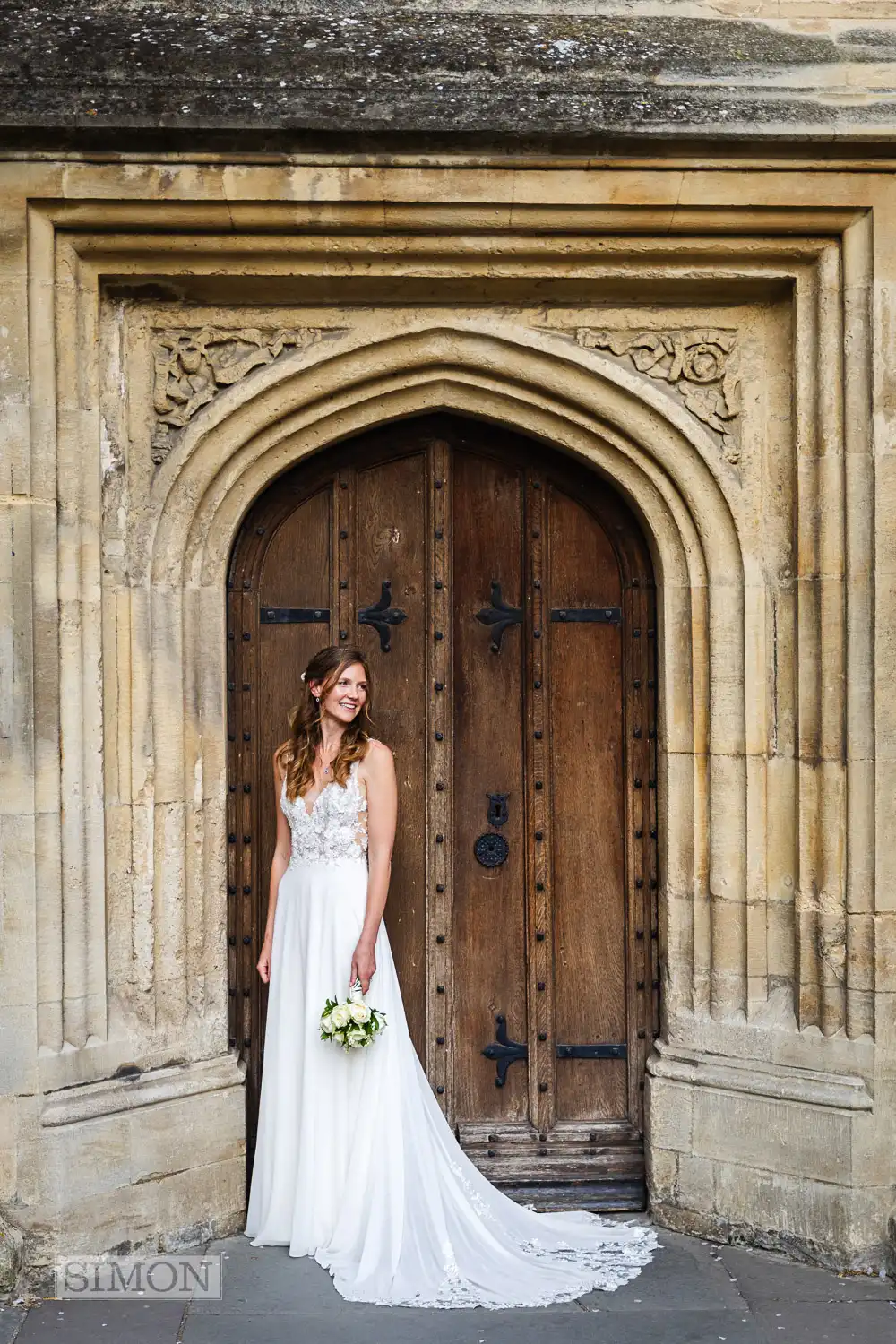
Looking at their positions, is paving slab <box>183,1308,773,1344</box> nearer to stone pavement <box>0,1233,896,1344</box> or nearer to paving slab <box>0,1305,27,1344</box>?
stone pavement <box>0,1233,896,1344</box>

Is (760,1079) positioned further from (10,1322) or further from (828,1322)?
(10,1322)

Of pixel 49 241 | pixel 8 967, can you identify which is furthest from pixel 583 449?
pixel 8 967

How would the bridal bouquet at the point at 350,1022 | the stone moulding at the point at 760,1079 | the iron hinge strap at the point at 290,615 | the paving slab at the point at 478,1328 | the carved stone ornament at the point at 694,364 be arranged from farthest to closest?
the iron hinge strap at the point at 290,615
the carved stone ornament at the point at 694,364
the stone moulding at the point at 760,1079
the bridal bouquet at the point at 350,1022
the paving slab at the point at 478,1328

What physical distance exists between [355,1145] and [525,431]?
233 centimetres

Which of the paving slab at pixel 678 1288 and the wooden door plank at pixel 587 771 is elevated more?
the wooden door plank at pixel 587 771

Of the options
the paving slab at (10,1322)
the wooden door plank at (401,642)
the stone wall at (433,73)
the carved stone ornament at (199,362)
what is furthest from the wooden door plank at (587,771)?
the paving slab at (10,1322)

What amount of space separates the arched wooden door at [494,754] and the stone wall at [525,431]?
0.20 m

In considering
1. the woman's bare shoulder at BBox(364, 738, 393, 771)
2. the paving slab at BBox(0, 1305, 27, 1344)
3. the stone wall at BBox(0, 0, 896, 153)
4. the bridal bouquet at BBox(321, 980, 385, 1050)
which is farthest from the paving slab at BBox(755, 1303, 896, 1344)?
the stone wall at BBox(0, 0, 896, 153)

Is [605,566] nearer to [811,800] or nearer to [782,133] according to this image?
[811,800]

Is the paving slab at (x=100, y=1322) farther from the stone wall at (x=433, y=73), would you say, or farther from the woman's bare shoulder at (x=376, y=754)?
the stone wall at (x=433, y=73)

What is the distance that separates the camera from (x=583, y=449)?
452 centimetres

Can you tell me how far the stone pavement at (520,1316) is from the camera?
12.1 feet

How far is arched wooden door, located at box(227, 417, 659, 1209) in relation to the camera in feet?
15.3

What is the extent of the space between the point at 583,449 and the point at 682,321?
52 centimetres
